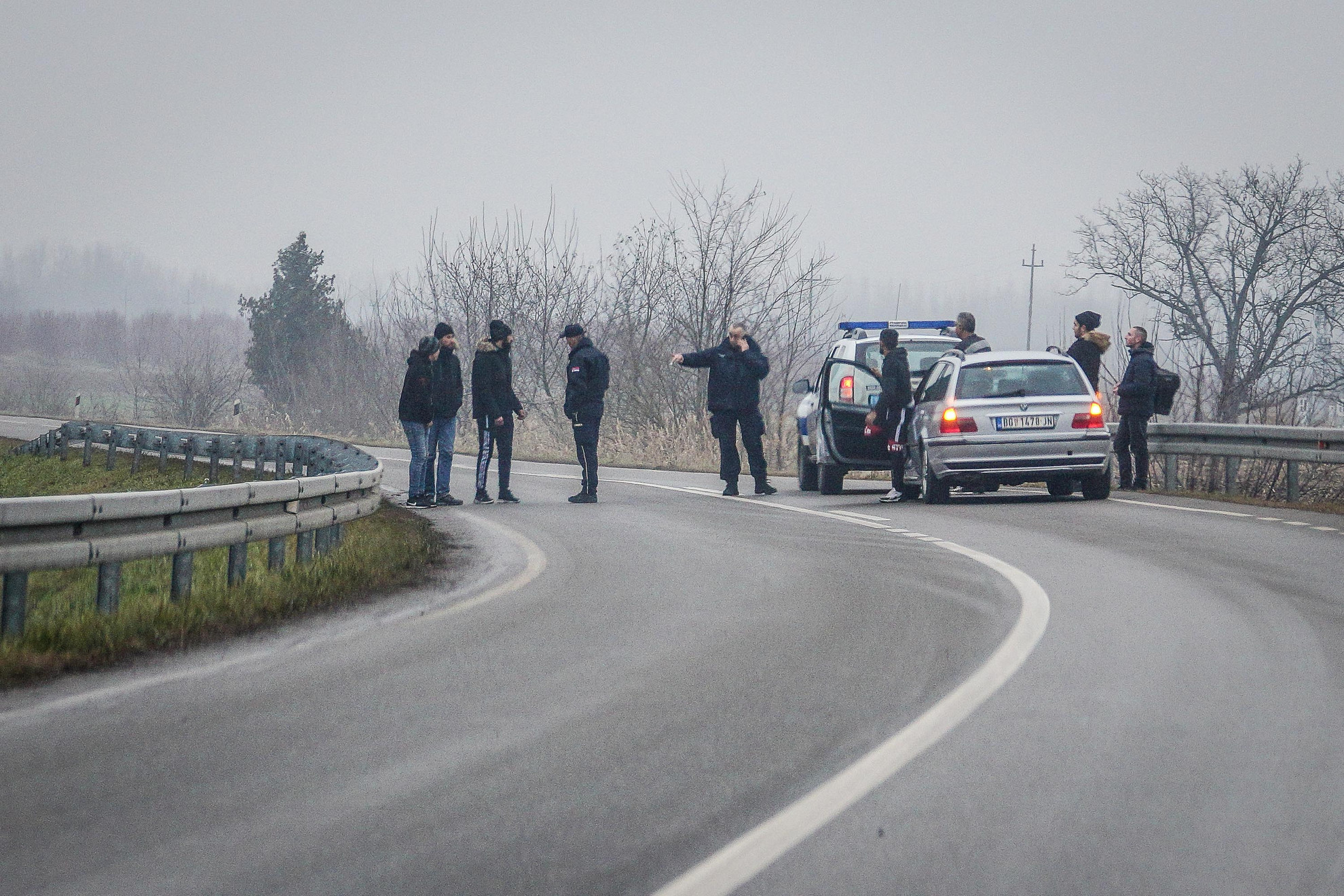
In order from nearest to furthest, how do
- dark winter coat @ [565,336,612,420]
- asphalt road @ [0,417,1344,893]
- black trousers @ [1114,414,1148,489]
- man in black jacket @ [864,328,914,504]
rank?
asphalt road @ [0,417,1344,893] → man in black jacket @ [864,328,914,504] → dark winter coat @ [565,336,612,420] → black trousers @ [1114,414,1148,489]

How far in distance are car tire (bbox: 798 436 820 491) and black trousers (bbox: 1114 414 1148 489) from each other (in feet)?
11.6

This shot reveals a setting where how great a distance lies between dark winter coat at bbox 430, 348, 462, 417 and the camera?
16.7 m

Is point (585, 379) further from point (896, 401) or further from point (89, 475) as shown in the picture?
point (89, 475)

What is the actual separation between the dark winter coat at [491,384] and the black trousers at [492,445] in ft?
0.31

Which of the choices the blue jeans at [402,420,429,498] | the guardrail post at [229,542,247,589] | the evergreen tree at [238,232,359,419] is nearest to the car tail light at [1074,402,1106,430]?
the blue jeans at [402,420,429,498]

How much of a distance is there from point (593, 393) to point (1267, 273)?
3413 centimetres

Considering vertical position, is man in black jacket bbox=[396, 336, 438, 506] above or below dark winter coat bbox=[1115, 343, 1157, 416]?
below

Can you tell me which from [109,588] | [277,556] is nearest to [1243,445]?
[277,556]

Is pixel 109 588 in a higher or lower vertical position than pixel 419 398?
lower

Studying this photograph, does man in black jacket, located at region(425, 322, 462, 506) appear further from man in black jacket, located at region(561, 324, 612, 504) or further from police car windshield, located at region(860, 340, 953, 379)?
police car windshield, located at region(860, 340, 953, 379)

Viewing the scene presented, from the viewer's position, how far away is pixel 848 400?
18.3m

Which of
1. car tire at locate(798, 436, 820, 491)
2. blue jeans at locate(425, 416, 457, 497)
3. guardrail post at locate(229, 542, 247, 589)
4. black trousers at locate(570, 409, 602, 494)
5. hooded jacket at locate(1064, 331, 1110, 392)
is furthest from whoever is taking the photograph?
car tire at locate(798, 436, 820, 491)

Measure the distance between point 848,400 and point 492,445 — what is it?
4.04 metres

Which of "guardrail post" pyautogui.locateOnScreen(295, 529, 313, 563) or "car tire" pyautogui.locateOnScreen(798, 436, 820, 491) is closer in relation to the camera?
"guardrail post" pyautogui.locateOnScreen(295, 529, 313, 563)
